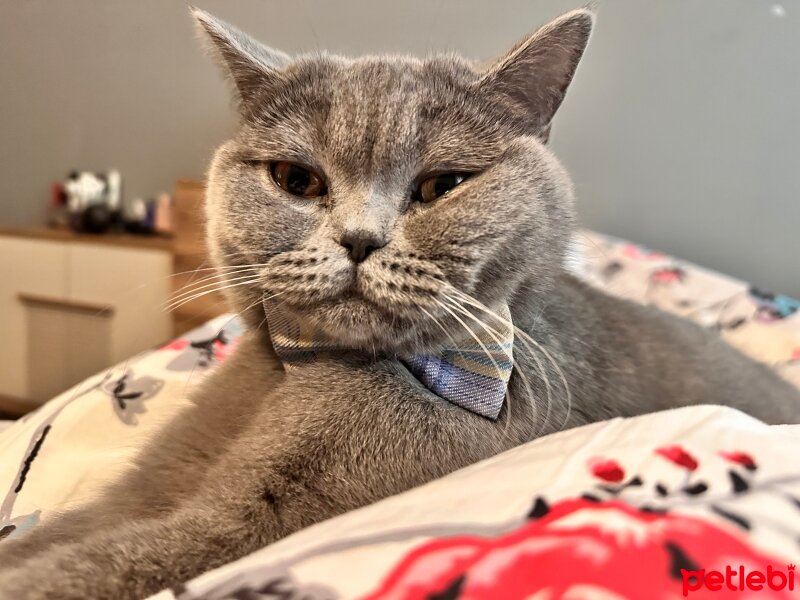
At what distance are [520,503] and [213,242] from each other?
485 millimetres

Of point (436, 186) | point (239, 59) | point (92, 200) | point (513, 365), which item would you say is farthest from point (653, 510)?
point (92, 200)

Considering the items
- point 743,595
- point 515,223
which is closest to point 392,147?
point 515,223

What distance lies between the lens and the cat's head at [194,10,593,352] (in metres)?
0.60

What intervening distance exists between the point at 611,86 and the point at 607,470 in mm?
1885

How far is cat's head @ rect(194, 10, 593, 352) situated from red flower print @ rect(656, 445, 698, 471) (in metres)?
0.22

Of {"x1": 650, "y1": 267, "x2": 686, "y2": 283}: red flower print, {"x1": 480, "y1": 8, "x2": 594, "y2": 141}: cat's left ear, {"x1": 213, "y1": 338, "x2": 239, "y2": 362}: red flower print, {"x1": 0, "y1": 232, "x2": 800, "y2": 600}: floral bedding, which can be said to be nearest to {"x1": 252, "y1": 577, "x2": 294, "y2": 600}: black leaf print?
{"x1": 0, "y1": 232, "x2": 800, "y2": 600}: floral bedding

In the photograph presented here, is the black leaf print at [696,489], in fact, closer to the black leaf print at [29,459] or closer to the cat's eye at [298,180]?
the cat's eye at [298,180]

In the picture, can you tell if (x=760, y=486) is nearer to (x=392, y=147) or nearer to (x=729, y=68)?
(x=392, y=147)

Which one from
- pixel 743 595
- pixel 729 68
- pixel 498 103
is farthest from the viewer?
pixel 729 68

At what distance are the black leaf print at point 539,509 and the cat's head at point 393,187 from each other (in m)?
0.21

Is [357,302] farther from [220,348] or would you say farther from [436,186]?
[220,348]

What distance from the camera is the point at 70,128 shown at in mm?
2504

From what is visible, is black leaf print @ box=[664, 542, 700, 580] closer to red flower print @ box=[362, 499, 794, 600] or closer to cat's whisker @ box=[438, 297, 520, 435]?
red flower print @ box=[362, 499, 794, 600]

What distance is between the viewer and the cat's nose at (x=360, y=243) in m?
0.59
